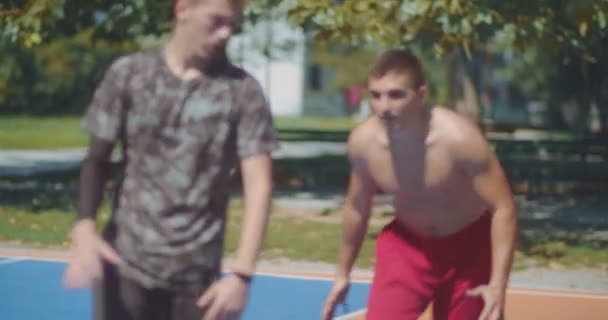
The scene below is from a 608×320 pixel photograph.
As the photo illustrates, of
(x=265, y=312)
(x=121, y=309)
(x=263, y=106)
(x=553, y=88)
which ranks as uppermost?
(x=263, y=106)

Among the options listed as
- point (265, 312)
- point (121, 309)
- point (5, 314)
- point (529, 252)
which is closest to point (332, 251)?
point (529, 252)

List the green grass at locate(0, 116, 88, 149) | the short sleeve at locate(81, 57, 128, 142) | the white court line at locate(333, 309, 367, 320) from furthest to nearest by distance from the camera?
the green grass at locate(0, 116, 88, 149), the white court line at locate(333, 309, 367, 320), the short sleeve at locate(81, 57, 128, 142)

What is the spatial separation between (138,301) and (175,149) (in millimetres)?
488

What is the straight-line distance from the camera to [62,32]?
53.6ft

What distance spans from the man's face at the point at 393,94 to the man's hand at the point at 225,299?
1134 millimetres

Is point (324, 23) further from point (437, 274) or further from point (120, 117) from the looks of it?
point (120, 117)

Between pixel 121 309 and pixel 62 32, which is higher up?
pixel 121 309

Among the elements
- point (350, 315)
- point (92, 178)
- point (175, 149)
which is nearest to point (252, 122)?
point (175, 149)

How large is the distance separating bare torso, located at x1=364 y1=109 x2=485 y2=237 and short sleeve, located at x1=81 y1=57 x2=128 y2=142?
145cm

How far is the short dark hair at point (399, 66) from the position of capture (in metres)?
4.43

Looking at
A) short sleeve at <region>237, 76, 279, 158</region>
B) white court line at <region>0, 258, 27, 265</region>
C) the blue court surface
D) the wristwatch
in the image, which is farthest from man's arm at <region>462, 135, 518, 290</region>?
white court line at <region>0, 258, 27, 265</region>

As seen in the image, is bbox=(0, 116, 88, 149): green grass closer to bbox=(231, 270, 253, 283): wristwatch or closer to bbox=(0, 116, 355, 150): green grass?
bbox=(0, 116, 355, 150): green grass

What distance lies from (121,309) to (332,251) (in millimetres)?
8256

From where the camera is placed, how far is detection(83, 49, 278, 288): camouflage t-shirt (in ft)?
11.6
